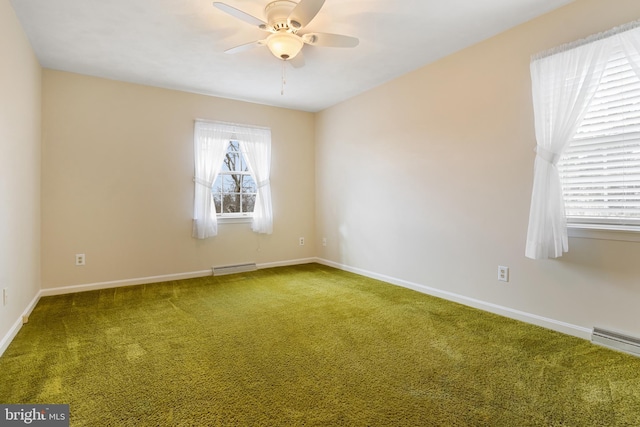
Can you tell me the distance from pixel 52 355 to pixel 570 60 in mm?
4197

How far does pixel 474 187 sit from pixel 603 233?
1.05m

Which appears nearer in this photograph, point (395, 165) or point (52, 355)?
point (52, 355)

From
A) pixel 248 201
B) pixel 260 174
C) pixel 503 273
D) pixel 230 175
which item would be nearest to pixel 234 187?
pixel 230 175

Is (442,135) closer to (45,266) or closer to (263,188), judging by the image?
(263,188)

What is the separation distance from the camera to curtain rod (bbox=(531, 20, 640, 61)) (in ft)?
7.17

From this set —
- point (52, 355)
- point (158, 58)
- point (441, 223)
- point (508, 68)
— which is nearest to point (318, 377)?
point (52, 355)

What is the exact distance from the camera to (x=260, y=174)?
495 centimetres

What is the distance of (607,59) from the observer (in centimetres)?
228

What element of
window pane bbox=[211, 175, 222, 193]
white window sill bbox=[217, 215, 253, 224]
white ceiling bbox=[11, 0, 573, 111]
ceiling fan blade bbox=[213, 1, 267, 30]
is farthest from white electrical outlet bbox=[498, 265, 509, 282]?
window pane bbox=[211, 175, 222, 193]

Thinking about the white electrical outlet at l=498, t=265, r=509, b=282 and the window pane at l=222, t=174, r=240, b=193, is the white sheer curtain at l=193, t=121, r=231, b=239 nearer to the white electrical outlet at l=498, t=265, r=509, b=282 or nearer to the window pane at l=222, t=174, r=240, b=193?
the window pane at l=222, t=174, r=240, b=193

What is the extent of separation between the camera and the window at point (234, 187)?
15.7 ft

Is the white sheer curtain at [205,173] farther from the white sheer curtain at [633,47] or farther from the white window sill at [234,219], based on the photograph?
the white sheer curtain at [633,47]

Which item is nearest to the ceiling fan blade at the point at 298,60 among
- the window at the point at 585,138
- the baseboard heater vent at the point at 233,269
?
the window at the point at 585,138

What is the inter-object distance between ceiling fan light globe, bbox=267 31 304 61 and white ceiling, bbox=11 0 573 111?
241 mm
